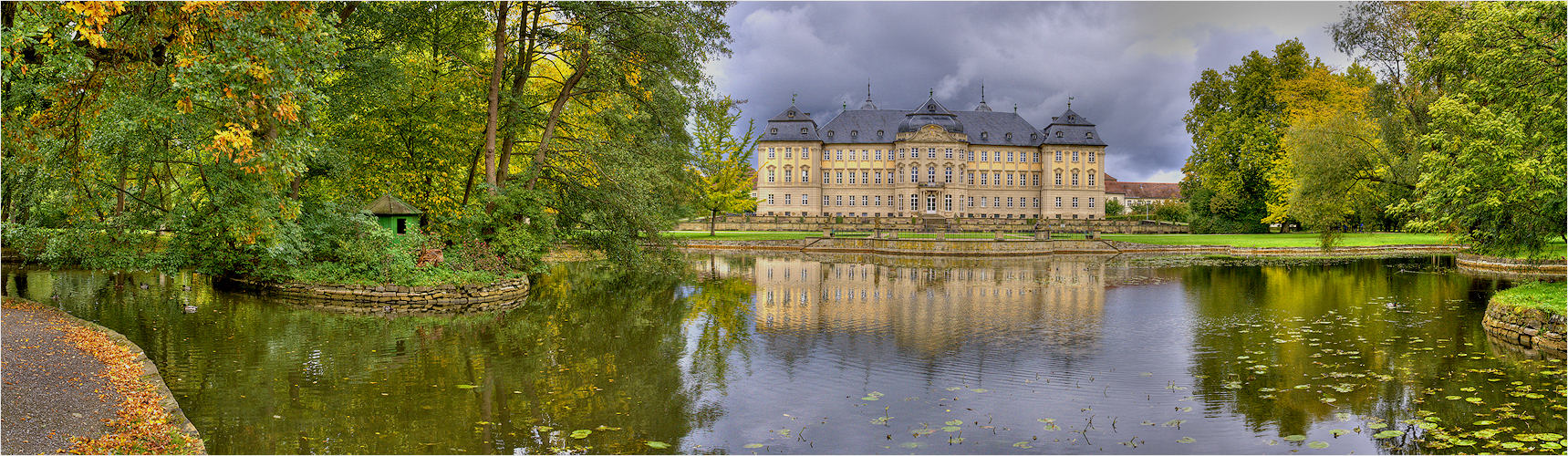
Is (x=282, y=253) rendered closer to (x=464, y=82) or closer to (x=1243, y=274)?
(x=464, y=82)

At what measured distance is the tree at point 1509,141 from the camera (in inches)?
533

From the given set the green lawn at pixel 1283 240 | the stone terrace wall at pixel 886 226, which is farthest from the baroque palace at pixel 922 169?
the green lawn at pixel 1283 240

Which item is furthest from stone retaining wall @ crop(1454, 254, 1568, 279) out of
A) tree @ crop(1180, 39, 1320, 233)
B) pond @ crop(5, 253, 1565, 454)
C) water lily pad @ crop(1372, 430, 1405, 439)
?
water lily pad @ crop(1372, 430, 1405, 439)

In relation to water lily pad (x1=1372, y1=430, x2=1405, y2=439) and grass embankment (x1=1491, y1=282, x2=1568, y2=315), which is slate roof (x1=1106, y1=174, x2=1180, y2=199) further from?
water lily pad (x1=1372, y1=430, x2=1405, y2=439)

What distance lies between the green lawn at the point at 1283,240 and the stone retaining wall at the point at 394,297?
36479 mm

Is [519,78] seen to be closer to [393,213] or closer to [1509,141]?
[393,213]

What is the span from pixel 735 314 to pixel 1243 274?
1846 centimetres

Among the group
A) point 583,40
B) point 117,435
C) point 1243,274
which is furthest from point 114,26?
point 1243,274

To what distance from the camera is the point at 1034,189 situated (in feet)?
258

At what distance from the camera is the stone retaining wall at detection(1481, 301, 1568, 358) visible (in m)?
11.9

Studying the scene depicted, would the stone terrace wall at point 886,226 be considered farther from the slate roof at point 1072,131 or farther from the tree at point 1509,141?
the tree at point 1509,141

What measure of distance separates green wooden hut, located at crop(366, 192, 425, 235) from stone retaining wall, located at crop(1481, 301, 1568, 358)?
2022cm

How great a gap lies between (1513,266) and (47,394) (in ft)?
115

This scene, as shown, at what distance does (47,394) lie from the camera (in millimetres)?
7379
